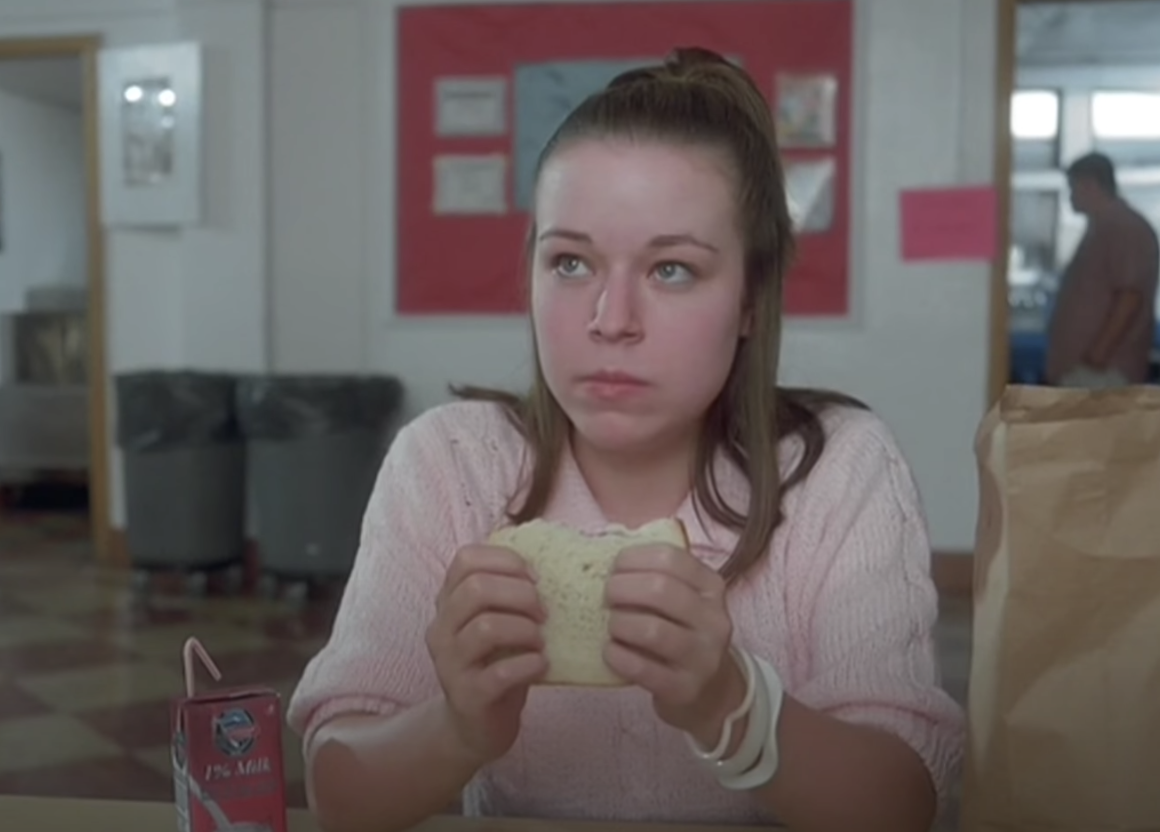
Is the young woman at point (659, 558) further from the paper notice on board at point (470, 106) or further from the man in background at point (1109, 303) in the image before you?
the man in background at point (1109, 303)

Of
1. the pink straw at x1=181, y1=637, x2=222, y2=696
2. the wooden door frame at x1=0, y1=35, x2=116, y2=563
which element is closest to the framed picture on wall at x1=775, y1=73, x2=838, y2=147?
the wooden door frame at x1=0, y1=35, x2=116, y2=563

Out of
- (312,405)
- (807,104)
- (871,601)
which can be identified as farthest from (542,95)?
(871,601)

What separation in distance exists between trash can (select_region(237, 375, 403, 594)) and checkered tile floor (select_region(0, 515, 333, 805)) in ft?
Result: 0.61

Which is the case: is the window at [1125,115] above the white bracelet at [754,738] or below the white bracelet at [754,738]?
above

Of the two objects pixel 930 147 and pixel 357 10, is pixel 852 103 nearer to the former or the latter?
pixel 930 147

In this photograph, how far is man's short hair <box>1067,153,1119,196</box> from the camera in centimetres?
508

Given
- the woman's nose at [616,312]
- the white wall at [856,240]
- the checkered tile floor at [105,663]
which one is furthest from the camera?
the white wall at [856,240]

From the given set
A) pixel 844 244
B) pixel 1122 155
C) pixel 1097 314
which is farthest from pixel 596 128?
pixel 1122 155

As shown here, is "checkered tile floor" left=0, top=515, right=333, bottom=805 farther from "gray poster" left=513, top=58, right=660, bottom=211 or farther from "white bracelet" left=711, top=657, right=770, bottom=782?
"gray poster" left=513, top=58, right=660, bottom=211

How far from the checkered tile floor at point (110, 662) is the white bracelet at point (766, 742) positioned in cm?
136

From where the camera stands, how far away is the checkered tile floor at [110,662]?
110 inches

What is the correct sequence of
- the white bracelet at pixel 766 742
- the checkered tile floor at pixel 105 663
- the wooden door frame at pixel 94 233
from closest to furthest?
1. the white bracelet at pixel 766 742
2. the checkered tile floor at pixel 105 663
3. the wooden door frame at pixel 94 233

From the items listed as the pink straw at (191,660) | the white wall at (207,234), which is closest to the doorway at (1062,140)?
the white wall at (207,234)

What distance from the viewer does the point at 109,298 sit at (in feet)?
16.6
